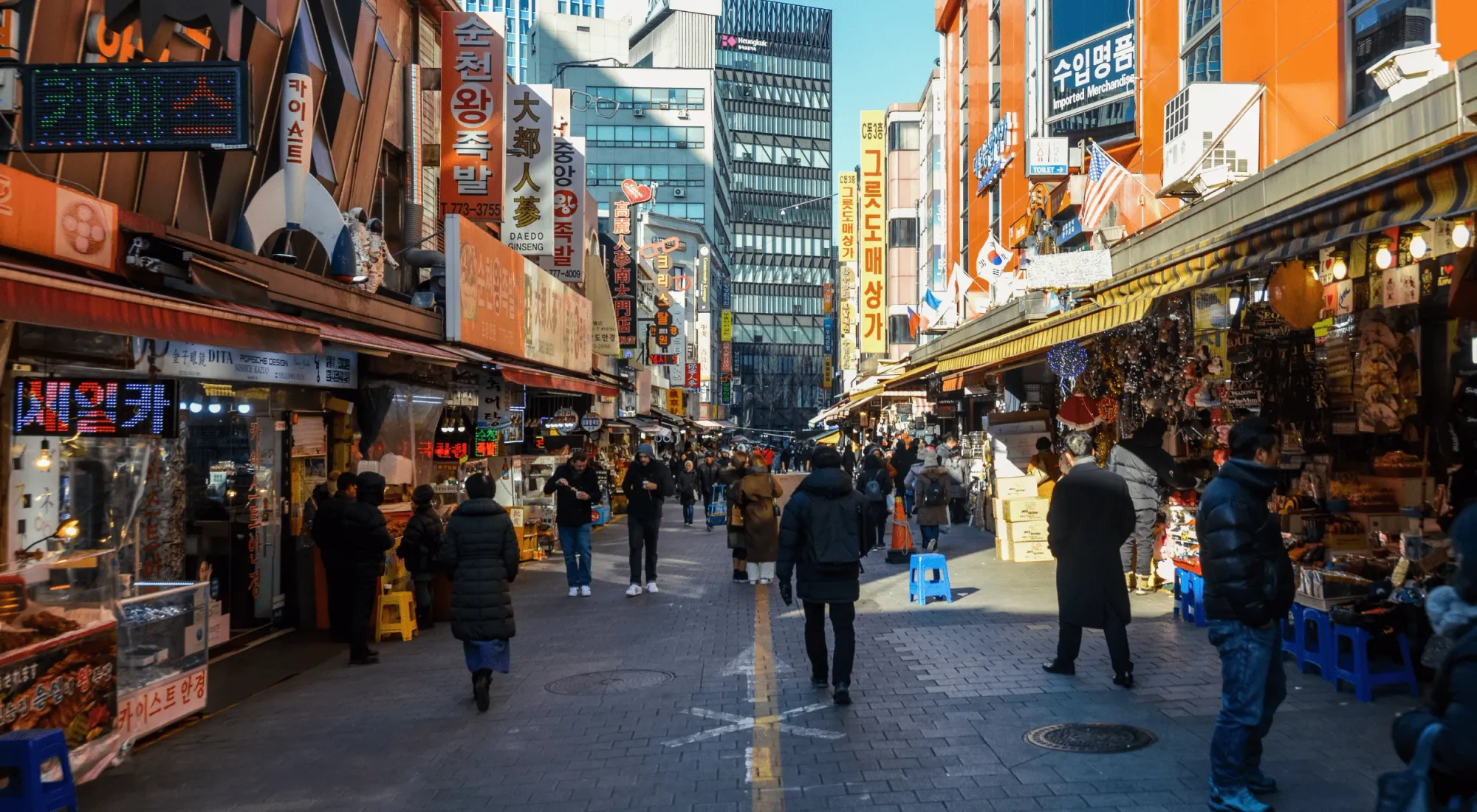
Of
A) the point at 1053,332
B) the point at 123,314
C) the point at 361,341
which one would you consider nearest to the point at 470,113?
the point at 361,341

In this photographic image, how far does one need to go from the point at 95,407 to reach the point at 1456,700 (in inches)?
299

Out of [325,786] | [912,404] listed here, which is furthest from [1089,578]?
[912,404]

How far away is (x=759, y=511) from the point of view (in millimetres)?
13242

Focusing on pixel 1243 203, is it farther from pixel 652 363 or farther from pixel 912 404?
pixel 652 363

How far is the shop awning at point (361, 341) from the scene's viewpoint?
831cm

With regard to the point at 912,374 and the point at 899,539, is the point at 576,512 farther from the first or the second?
the point at 912,374

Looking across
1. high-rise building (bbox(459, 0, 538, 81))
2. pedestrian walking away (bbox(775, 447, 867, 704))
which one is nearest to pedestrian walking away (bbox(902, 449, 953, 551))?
pedestrian walking away (bbox(775, 447, 867, 704))

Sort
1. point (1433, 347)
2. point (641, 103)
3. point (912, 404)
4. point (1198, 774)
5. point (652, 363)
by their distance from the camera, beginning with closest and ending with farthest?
1. point (1198, 774)
2. point (1433, 347)
3. point (912, 404)
4. point (652, 363)
5. point (641, 103)

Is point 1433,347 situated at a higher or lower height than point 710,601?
higher

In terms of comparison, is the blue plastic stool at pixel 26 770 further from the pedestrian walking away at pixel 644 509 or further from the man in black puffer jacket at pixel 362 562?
the pedestrian walking away at pixel 644 509

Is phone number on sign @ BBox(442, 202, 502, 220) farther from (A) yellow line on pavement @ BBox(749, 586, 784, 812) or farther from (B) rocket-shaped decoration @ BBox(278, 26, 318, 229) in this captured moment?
(A) yellow line on pavement @ BBox(749, 586, 784, 812)

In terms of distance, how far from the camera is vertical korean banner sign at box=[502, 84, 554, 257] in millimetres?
17781

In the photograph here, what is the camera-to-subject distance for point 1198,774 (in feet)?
19.0

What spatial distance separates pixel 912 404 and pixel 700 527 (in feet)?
44.8
